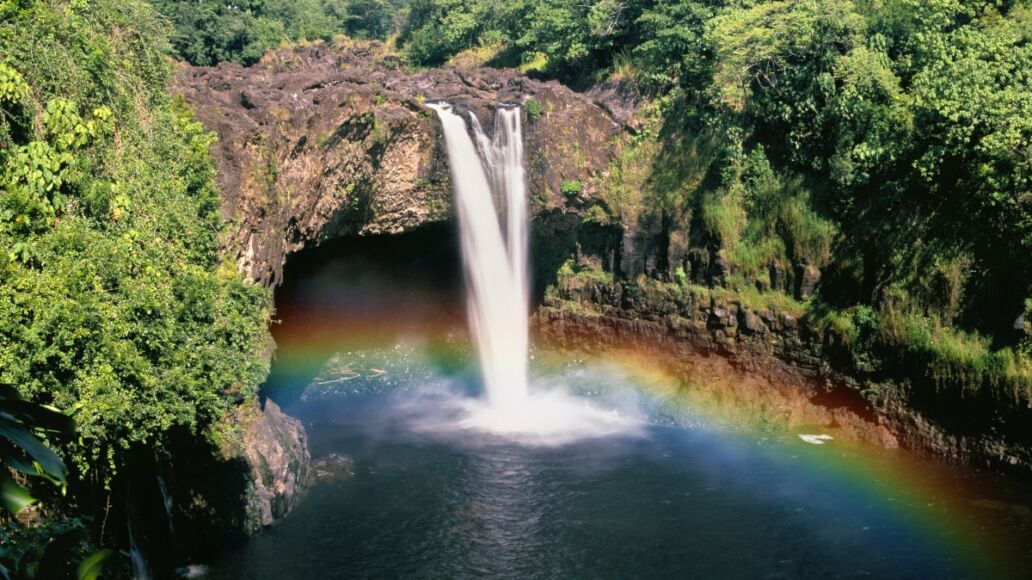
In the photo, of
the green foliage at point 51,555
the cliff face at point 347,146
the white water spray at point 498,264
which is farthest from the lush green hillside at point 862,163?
the green foliage at point 51,555

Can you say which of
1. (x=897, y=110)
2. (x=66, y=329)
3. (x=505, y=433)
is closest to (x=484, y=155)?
(x=505, y=433)

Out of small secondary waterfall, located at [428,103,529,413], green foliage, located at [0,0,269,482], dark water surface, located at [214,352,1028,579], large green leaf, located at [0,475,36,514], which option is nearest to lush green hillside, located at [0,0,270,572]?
green foliage, located at [0,0,269,482]

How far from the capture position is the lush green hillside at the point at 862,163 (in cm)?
1827

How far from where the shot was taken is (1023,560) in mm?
14469

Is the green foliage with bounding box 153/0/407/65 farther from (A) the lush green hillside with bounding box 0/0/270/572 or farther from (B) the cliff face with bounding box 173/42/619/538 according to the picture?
(A) the lush green hillside with bounding box 0/0/270/572

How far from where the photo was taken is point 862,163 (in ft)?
68.7

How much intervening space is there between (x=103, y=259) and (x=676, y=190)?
17160 mm

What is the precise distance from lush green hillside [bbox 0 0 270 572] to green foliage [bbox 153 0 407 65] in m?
19.2

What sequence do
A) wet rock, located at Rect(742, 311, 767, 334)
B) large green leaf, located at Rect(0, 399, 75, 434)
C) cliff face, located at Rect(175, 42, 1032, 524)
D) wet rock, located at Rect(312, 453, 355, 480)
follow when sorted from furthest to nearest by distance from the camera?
wet rock, located at Rect(742, 311, 767, 334)
cliff face, located at Rect(175, 42, 1032, 524)
wet rock, located at Rect(312, 453, 355, 480)
large green leaf, located at Rect(0, 399, 75, 434)

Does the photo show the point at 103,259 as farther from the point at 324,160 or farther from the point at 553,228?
the point at 553,228

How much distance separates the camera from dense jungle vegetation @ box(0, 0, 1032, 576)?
11211 millimetres

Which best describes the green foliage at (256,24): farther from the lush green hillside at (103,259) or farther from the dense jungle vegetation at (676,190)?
the lush green hillside at (103,259)

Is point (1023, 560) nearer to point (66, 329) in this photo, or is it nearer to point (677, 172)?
point (677, 172)

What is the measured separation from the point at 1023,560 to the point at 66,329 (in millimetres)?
16289
